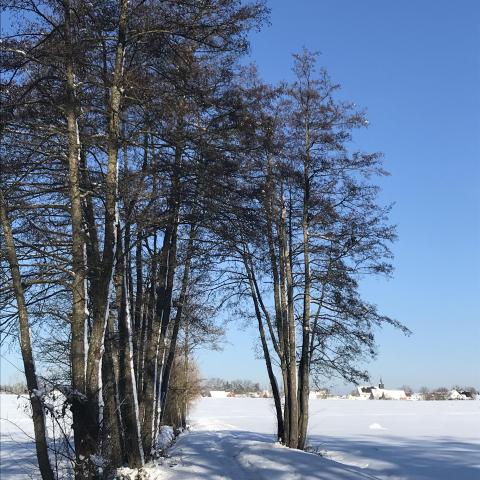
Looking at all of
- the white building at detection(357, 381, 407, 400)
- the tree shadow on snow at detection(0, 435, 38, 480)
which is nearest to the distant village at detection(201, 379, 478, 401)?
the white building at detection(357, 381, 407, 400)

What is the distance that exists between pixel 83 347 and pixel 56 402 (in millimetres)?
819

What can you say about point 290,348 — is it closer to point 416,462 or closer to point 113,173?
point 416,462

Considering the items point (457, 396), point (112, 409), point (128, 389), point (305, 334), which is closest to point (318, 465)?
point (128, 389)

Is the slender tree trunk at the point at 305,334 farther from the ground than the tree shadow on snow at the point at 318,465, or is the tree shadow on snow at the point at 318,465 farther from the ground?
the slender tree trunk at the point at 305,334

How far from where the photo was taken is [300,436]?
17.5 m

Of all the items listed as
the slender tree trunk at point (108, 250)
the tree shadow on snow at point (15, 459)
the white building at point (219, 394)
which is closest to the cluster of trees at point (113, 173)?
the slender tree trunk at point (108, 250)

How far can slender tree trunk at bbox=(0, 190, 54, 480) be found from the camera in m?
7.96

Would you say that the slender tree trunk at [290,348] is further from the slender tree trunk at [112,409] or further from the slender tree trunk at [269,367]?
the slender tree trunk at [112,409]

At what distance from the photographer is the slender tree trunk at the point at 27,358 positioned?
796 cm

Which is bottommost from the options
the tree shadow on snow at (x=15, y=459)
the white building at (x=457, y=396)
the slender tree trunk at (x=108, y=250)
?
the white building at (x=457, y=396)

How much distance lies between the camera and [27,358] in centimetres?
846

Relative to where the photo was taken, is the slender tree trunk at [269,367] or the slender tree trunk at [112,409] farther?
the slender tree trunk at [269,367]

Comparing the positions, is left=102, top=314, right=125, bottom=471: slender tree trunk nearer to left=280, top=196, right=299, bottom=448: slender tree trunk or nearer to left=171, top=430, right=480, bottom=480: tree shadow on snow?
left=171, top=430, right=480, bottom=480: tree shadow on snow

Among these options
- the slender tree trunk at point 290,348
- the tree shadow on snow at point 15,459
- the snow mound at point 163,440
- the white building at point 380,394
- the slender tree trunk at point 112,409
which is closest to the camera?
the slender tree trunk at point 112,409
